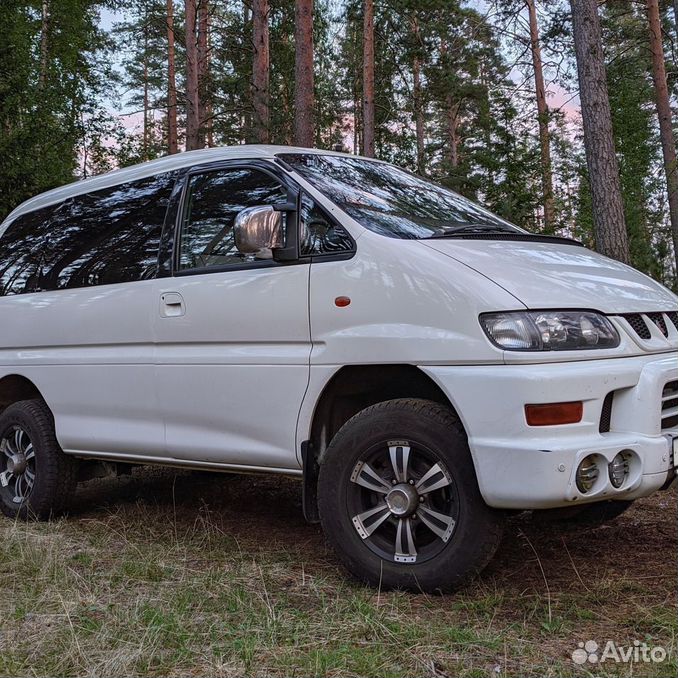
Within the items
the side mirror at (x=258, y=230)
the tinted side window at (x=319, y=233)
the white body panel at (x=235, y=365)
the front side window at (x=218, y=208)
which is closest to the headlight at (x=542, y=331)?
the tinted side window at (x=319, y=233)

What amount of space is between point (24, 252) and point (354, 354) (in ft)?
10.2

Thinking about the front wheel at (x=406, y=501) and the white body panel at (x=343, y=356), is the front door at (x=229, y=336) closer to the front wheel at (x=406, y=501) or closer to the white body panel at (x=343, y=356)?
the white body panel at (x=343, y=356)

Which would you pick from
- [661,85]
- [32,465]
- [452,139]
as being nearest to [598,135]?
[32,465]

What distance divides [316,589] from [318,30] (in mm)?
19319

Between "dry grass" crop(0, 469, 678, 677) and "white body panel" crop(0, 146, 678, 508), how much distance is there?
485mm

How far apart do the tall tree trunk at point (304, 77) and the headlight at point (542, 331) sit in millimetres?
10230

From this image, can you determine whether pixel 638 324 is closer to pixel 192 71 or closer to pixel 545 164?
pixel 545 164

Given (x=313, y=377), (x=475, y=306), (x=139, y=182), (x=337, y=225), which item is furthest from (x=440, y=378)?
(x=139, y=182)

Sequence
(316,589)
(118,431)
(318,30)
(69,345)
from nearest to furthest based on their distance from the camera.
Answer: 1. (316,589)
2. (118,431)
3. (69,345)
4. (318,30)

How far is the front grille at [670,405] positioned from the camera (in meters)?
3.19

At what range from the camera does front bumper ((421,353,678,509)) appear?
2854 mm

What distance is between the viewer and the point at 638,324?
328 centimetres

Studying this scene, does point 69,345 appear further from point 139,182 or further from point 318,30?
point 318,30

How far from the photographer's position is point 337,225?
3.57 meters
